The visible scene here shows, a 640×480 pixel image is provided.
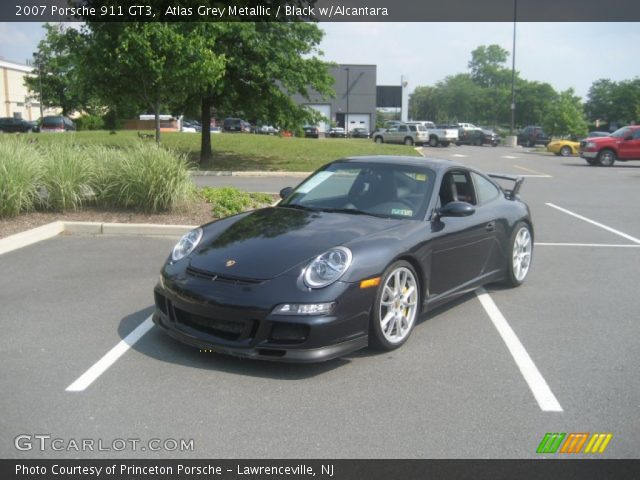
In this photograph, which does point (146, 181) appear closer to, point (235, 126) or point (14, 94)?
point (235, 126)

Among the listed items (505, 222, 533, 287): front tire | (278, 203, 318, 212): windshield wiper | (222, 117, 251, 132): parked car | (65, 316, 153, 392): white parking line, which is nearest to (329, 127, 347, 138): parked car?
(222, 117, 251, 132): parked car

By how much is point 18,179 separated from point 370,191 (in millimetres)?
5899

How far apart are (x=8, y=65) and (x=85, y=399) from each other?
87012mm

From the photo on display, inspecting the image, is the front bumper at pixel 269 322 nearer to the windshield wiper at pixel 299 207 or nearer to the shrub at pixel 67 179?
the windshield wiper at pixel 299 207

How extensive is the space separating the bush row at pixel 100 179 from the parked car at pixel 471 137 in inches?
1852

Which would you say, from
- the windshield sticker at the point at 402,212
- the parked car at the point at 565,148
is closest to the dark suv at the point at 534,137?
the parked car at the point at 565,148

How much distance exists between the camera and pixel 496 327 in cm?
564

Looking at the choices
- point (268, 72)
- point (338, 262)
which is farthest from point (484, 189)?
point (268, 72)

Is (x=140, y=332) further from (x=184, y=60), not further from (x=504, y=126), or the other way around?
(x=504, y=126)

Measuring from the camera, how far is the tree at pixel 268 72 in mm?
20453

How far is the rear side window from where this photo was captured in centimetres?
647

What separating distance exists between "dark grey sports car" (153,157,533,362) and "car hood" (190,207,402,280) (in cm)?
1

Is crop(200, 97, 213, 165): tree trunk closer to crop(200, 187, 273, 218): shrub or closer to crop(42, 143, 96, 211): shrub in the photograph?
crop(200, 187, 273, 218): shrub

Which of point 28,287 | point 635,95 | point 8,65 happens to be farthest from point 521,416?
point 8,65
